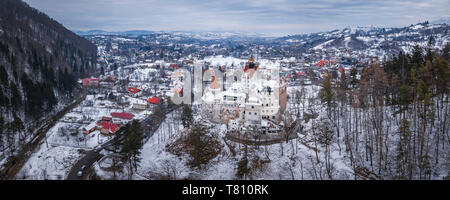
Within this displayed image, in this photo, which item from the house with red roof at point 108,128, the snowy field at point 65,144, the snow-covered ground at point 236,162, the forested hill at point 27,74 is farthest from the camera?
the forested hill at point 27,74

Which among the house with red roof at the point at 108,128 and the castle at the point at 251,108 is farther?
the house with red roof at the point at 108,128

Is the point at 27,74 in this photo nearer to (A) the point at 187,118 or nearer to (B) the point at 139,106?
(B) the point at 139,106

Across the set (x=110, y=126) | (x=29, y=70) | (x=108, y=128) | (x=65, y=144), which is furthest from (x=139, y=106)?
(x=29, y=70)

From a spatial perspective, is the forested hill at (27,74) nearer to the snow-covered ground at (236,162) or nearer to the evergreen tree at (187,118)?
the snow-covered ground at (236,162)

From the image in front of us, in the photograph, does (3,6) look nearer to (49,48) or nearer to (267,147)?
(49,48)

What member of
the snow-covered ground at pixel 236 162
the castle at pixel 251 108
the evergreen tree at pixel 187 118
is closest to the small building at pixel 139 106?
the castle at pixel 251 108

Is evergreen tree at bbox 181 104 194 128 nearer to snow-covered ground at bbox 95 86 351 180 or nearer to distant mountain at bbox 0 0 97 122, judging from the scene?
snow-covered ground at bbox 95 86 351 180
